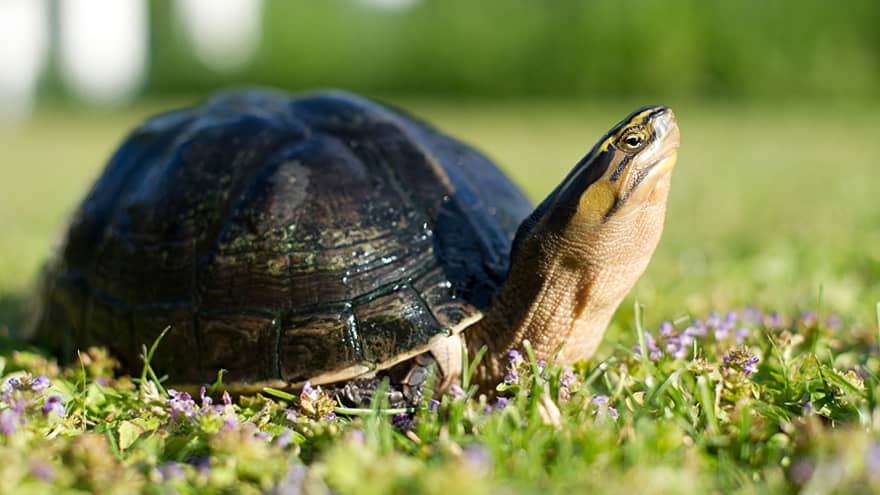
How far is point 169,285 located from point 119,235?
1.46 ft

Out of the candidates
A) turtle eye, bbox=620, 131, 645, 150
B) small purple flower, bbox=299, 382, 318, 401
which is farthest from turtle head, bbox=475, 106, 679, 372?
small purple flower, bbox=299, 382, 318, 401

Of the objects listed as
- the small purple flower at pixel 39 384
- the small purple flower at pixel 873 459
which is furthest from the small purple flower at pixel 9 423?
the small purple flower at pixel 873 459

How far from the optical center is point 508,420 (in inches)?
83.0

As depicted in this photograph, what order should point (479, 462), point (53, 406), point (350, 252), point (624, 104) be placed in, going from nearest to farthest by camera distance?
point (479, 462)
point (53, 406)
point (350, 252)
point (624, 104)

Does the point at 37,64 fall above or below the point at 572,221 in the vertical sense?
below

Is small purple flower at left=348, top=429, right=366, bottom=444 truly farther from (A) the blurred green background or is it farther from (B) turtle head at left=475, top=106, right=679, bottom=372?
(A) the blurred green background

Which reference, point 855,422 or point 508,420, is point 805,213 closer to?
point 855,422

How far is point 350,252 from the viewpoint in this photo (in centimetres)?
268

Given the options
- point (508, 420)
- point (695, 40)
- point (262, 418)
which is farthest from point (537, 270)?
point (695, 40)

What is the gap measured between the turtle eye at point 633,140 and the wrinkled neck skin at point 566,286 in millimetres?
142

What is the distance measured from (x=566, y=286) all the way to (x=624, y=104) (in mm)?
21764

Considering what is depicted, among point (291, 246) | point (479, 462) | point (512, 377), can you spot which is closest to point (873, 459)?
point (479, 462)

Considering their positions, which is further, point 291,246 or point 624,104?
point 624,104

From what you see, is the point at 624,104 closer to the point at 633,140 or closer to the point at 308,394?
the point at 633,140
